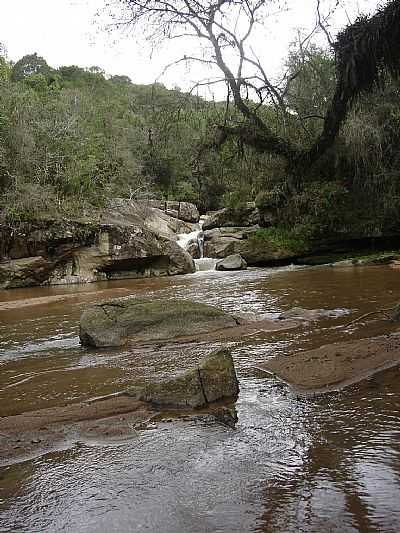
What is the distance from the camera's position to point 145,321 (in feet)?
29.5

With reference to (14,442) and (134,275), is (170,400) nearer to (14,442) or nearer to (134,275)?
(14,442)

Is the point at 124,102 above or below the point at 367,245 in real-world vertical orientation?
above

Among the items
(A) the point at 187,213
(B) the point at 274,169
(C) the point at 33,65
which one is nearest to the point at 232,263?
(B) the point at 274,169

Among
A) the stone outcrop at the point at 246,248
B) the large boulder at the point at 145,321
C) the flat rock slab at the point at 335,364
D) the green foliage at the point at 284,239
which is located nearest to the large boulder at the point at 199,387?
the flat rock slab at the point at 335,364

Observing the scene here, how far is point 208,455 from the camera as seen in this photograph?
409 centimetres

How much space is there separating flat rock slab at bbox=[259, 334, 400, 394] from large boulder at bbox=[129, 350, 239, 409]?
2.63 feet

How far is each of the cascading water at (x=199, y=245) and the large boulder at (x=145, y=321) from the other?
14.4 m

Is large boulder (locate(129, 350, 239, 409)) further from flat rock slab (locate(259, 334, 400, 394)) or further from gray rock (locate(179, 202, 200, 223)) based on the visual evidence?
gray rock (locate(179, 202, 200, 223))

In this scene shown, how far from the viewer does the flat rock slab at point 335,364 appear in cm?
571

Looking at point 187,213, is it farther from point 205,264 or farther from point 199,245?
point 205,264

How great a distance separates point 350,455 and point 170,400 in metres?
1.93

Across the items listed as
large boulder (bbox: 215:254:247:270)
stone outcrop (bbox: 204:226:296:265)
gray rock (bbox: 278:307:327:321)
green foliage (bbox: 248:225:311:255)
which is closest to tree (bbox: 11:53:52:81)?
stone outcrop (bbox: 204:226:296:265)

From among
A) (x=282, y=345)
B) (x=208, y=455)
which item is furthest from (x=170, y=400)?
(x=282, y=345)

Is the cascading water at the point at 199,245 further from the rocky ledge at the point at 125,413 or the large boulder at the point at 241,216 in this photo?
the rocky ledge at the point at 125,413
